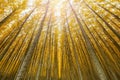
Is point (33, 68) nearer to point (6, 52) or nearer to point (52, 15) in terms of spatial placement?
point (6, 52)

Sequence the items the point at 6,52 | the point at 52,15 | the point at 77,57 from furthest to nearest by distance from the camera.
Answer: the point at 52,15
the point at 6,52
the point at 77,57

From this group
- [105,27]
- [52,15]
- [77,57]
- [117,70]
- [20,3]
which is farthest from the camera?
[20,3]

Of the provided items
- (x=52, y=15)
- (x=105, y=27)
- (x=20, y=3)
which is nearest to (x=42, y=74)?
(x=105, y=27)

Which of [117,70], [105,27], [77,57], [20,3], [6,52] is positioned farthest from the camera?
[20,3]

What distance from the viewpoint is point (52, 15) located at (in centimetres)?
138

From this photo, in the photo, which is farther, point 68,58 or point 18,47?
point 18,47

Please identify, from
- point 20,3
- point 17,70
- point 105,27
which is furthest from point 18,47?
point 20,3

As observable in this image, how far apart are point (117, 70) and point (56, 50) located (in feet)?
0.99

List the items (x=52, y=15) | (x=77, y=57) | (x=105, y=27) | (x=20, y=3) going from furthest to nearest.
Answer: (x=20, y=3)
(x=52, y=15)
(x=105, y=27)
(x=77, y=57)

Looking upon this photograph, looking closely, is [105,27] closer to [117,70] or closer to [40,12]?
[117,70]

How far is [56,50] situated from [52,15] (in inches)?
20.9

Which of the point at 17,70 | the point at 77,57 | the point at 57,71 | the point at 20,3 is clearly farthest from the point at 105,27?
the point at 20,3

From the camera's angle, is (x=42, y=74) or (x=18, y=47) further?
(x=18, y=47)

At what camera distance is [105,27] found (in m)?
1.04
